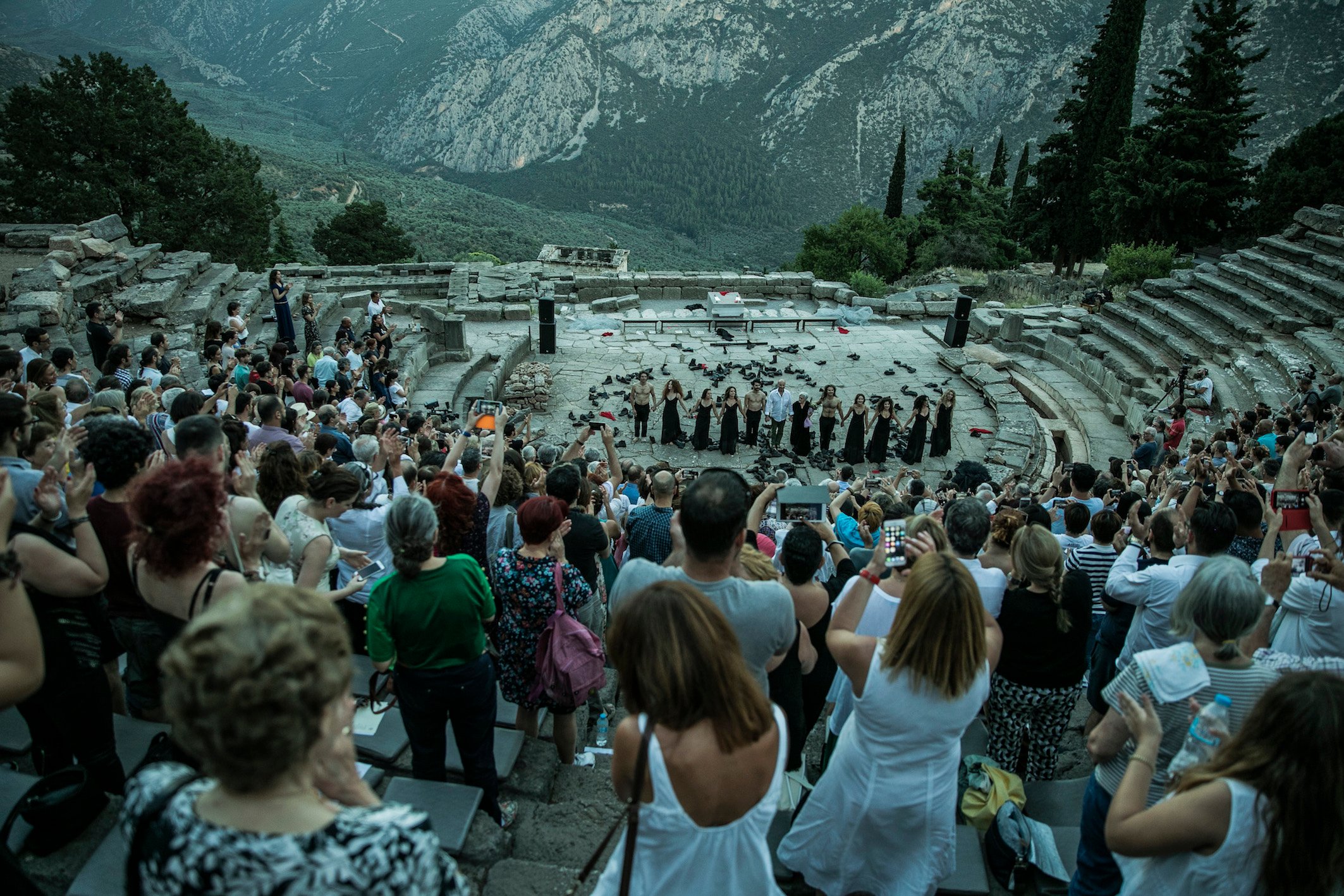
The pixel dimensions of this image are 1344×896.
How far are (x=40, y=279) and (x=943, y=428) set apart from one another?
48.4 feet

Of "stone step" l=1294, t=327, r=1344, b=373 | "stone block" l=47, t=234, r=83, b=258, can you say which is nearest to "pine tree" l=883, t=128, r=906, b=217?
"stone step" l=1294, t=327, r=1344, b=373

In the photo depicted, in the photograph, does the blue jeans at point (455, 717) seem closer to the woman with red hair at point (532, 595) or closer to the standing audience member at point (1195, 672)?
the woman with red hair at point (532, 595)

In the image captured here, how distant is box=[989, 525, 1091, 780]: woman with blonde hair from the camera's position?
3729mm

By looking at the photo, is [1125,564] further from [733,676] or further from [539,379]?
[539,379]

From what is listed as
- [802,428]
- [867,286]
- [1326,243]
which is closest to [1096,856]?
[802,428]

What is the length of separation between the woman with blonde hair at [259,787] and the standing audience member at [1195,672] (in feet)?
7.36

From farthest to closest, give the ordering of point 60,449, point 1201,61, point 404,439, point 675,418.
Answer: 1. point 1201,61
2. point 675,418
3. point 404,439
4. point 60,449

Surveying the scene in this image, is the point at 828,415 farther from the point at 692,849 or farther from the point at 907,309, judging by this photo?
the point at 692,849

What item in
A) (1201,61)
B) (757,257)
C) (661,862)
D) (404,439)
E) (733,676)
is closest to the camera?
(733,676)

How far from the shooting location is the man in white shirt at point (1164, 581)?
4055 mm

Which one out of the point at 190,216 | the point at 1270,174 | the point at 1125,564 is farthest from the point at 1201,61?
the point at 190,216

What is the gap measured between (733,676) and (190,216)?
31.0m

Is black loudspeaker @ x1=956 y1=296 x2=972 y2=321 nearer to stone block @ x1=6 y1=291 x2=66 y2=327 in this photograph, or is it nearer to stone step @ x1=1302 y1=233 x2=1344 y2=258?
stone step @ x1=1302 y1=233 x2=1344 y2=258

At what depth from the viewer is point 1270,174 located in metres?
27.3
